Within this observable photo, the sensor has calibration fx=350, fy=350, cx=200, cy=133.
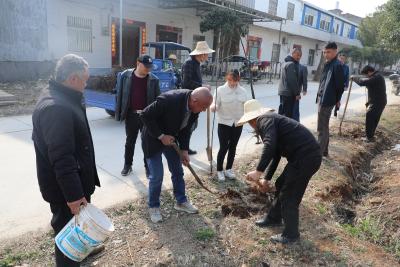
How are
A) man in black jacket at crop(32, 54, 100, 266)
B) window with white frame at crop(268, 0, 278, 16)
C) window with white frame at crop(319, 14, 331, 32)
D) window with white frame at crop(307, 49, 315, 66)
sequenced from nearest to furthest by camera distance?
man in black jacket at crop(32, 54, 100, 266) → window with white frame at crop(268, 0, 278, 16) → window with white frame at crop(319, 14, 331, 32) → window with white frame at crop(307, 49, 315, 66)

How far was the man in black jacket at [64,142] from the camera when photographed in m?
2.19

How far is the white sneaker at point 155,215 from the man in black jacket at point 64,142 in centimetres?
135

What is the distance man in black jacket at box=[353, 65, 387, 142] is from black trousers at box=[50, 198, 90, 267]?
6.94 m

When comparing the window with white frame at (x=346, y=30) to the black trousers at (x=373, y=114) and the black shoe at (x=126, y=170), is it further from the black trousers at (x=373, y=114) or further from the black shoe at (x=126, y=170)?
the black shoe at (x=126, y=170)

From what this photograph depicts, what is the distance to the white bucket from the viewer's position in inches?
92.7

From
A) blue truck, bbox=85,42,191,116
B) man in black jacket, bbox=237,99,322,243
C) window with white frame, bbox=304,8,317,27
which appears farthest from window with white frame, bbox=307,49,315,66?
man in black jacket, bbox=237,99,322,243

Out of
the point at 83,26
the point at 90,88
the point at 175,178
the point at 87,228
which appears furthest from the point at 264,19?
the point at 87,228

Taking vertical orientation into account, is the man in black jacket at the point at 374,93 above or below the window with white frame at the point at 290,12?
below

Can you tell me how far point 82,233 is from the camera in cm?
235

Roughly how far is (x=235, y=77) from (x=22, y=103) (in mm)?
7015

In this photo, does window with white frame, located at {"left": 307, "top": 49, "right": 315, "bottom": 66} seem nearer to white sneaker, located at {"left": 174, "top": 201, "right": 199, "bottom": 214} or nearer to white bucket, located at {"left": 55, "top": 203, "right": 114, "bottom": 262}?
white sneaker, located at {"left": 174, "top": 201, "right": 199, "bottom": 214}

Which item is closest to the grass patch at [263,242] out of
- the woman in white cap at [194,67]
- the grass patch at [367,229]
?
the grass patch at [367,229]

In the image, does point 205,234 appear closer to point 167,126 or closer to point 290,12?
point 167,126

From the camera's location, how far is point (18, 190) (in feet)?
14.6
